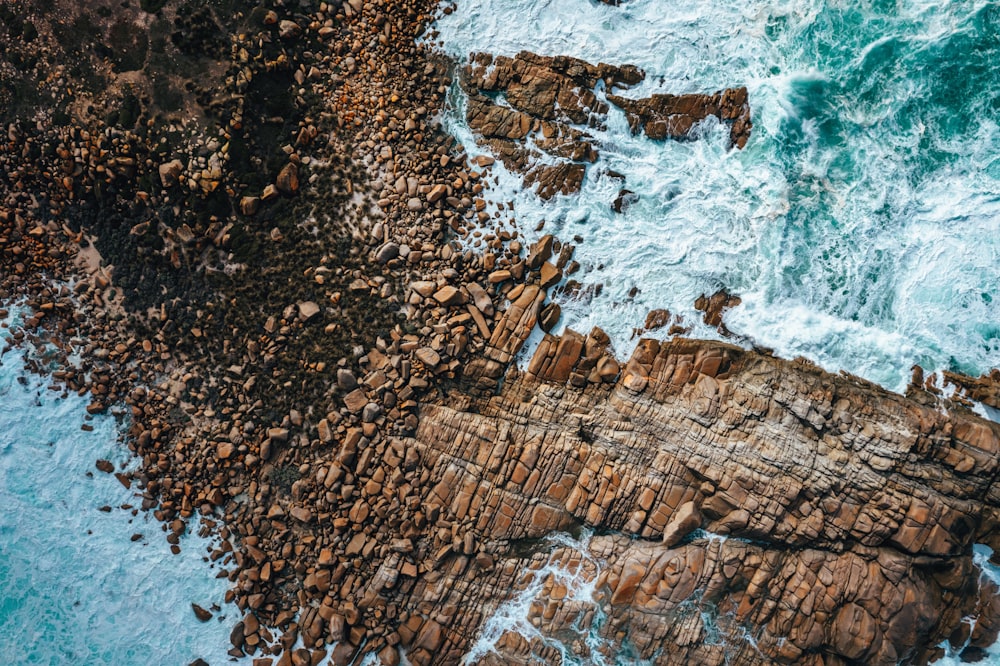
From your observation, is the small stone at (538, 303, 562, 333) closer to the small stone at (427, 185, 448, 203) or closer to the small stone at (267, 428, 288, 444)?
the small stone at (427, 185, 448, 203)

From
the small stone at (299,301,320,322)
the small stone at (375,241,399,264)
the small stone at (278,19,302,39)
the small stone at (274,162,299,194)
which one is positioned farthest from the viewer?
the small stone at (278,19,302,39)

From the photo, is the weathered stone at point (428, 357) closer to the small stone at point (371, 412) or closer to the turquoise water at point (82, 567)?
the small stone at point (371, 412)

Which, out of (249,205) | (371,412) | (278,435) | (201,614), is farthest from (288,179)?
(201,614)

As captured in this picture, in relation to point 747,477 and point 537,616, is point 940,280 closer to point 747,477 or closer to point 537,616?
point 747,477

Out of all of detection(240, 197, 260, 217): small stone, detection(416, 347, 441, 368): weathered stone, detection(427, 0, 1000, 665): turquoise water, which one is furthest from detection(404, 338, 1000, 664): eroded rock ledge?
detection(240, 197, 260, 217): small stone

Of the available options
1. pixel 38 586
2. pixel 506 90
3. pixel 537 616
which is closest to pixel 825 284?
pixel 506 90

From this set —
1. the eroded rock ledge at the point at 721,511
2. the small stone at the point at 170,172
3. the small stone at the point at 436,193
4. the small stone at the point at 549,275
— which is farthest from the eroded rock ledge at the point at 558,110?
Answer: the small stone at the point at 170,172
